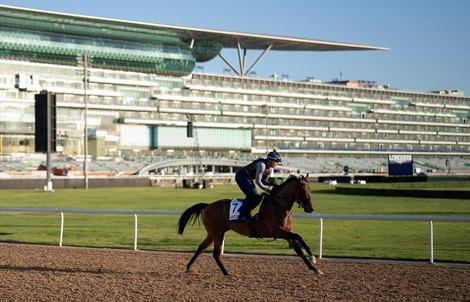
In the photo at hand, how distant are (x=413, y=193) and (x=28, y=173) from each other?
3420cm

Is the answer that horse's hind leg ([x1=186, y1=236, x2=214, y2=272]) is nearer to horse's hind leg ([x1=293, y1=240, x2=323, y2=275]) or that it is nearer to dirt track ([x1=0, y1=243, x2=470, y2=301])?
dirt track ([x1=0, y1=243, x2=470, y2=301])

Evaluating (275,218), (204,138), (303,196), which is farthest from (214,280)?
(204,138)

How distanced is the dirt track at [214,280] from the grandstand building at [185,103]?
57674mm

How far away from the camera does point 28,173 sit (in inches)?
2633

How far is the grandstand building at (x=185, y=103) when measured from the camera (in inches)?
3396

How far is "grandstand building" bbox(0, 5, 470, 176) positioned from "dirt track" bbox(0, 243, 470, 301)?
189 ft

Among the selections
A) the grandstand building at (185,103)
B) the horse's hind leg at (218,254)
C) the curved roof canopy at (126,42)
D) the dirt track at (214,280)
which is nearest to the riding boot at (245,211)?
the horse's hind leg at (218,254)

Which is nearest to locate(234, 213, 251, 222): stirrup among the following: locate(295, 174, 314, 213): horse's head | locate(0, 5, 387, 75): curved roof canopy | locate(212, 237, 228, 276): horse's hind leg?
locate(212, 237, 228, 276): horse's hind leg

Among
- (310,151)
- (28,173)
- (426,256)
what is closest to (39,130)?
(28,173)

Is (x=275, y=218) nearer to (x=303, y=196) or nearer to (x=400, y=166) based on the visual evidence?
(x=303, y=196)

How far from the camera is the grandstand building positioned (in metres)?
86.2

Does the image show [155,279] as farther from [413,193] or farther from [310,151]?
[310,151]

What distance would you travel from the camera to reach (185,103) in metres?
98.3

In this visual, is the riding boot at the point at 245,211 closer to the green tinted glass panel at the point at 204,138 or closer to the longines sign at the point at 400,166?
the longines sign at the point at 400,166
